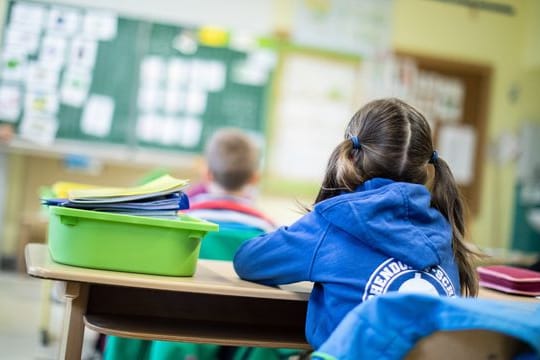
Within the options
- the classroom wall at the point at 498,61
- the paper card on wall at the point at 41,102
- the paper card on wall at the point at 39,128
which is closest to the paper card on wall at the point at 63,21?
the paper card on wall at the point at 41,102

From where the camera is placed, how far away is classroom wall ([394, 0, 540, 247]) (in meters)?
5.96

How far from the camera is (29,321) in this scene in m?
3.73

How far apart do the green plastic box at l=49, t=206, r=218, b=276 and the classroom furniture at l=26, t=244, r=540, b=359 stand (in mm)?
31

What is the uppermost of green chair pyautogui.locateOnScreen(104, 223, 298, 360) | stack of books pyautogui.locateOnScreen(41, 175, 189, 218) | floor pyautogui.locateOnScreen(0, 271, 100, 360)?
stack of books pyautogui.locateOnScreen(41, 175, 189, 218)

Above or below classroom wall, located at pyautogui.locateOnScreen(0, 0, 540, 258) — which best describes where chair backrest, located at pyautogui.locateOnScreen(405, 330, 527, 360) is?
below

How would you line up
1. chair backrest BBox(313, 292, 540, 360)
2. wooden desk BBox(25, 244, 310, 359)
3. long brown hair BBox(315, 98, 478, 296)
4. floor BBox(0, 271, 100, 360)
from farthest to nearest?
floor BBox(0, 271, 100, 360)
long brown hair BBox(315, 98, 478, 296)
wooden desk BBox(25, 244, 310, 359)
chair backrest BBox(313, 292, 540, 360)

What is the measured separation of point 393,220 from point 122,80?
3914 millimetres

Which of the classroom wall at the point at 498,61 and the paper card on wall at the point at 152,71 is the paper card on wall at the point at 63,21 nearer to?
the paper card on wall at the point at 152,71

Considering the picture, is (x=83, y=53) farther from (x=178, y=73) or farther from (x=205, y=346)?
(x=205, y=346)

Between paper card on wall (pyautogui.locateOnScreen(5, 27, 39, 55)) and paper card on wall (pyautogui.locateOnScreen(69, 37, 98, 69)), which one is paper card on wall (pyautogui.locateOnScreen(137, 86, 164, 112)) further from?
paper card on wall (pyautogui.locateOnScreen(5, 27, 39, 55))

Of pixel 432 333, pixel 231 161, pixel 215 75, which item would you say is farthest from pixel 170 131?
pixel 432 333

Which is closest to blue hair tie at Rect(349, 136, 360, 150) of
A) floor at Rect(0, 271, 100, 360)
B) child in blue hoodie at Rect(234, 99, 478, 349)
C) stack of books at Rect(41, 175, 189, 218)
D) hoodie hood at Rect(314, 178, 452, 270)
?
child in blue hoodie at Rect(234, 99, 478, 349)

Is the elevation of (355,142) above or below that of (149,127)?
above

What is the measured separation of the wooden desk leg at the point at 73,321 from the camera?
1402 mm
